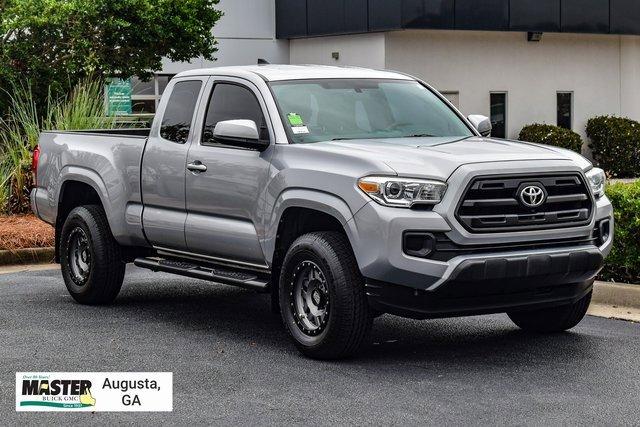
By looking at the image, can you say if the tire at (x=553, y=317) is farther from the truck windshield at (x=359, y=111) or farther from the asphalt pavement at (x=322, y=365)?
the truck windshield at (x=359, y=111)

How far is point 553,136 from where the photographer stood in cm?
2969

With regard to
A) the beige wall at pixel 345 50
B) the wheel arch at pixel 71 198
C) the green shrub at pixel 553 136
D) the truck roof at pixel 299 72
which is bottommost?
the green shrub at pixel 553 136

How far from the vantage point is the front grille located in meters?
7.86

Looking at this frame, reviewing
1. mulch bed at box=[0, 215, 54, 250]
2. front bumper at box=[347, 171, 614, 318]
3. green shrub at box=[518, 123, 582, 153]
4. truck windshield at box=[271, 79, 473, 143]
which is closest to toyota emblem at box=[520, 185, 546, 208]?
front bumper at box=[347, 171, 614, 318]

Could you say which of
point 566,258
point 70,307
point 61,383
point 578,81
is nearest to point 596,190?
point 566,258

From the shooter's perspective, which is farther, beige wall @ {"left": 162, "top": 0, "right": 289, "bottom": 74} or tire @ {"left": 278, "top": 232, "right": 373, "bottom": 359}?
beige wall @ {"left": 162, "top": 0, "right": 289, "bottom": 74}

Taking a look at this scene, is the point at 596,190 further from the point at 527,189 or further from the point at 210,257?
the point at 210,257

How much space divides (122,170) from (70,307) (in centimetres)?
136

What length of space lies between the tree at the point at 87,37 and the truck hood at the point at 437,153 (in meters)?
11.7

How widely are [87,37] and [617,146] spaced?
605 inches

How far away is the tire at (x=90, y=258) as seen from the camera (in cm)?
1066

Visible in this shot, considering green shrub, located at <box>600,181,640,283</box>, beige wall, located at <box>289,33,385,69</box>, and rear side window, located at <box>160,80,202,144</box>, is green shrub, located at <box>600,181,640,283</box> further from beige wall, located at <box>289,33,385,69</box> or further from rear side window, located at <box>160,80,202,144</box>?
beige wall, located at <box>289,33,385,69</box>

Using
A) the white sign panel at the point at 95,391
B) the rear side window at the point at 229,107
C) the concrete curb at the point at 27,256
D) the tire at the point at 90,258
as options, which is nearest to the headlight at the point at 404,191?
the rear side window at the point at 229,107

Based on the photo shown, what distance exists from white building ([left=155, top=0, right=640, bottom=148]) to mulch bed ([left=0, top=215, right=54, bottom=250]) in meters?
15.2
